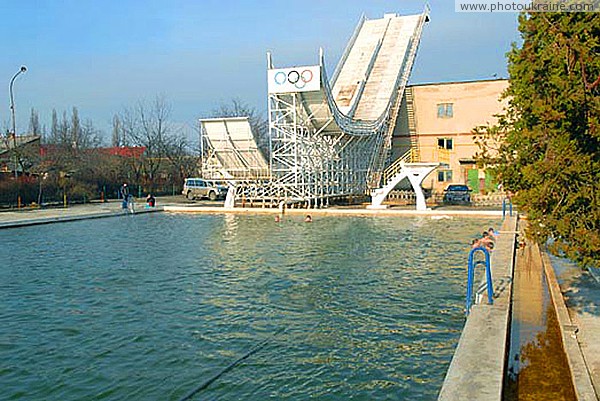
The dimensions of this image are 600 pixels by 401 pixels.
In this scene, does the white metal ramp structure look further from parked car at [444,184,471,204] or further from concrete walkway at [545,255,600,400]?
concrete walkway at [545,255,600,400]

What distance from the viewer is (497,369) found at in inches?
206

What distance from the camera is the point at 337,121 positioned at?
26531 millimetres

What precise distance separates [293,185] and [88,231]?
32.5 feet

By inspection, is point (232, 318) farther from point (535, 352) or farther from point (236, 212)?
point (236, 212)

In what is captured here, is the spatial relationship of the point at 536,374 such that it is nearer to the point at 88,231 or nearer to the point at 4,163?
the point at 88,231

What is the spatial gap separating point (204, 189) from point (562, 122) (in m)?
34.2

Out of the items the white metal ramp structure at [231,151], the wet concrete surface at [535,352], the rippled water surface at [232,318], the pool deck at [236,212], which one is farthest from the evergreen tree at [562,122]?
the white metal ramp structure at [231,151]

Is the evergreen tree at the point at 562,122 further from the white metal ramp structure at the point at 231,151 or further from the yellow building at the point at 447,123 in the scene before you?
the yellow building at the point at 447,123

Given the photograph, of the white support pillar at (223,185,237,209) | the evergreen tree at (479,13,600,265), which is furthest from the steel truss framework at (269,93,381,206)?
the evergreen tree at (479,13,600,265)

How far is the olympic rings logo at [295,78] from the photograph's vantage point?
78.8 ft

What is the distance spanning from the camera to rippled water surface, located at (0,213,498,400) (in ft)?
21.5

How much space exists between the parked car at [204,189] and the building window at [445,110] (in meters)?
15.0

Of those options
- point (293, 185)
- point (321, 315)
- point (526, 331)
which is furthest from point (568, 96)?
point (293, 185)

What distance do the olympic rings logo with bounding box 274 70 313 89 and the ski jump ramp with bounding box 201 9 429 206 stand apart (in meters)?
0.04
